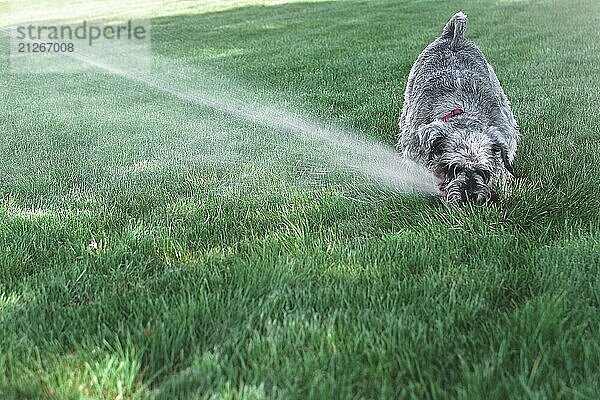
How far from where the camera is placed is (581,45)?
11.4 metres

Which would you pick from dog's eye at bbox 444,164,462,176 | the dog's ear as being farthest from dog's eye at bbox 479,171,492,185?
the dog's ear

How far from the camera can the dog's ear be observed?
498cm

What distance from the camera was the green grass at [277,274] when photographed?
2463mm

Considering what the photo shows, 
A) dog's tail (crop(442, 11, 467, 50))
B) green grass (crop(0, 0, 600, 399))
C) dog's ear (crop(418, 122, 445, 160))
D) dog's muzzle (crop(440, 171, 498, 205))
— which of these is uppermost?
dog's tail (crop(442, 11, 467, 50))

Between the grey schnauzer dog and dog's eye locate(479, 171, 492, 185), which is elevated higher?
the grey schnauzer dog

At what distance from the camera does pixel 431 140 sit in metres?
4.97

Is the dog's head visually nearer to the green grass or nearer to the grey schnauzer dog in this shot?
the grey schnauzer dog

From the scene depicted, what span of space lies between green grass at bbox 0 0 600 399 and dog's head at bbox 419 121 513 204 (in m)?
0.21

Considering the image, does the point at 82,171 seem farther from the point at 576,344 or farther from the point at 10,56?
the point at 10,56

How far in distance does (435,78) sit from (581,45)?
255 inches

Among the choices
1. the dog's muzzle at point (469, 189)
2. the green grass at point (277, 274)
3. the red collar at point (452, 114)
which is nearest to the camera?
the green grass at point (277, 274)

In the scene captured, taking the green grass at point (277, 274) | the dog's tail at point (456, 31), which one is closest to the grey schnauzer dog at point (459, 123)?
the dog's tail at point (456, 31)

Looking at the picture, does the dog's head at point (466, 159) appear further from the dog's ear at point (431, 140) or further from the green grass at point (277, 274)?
the green grass at point (277, 274)

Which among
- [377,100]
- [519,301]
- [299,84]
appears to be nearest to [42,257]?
[519,301]
